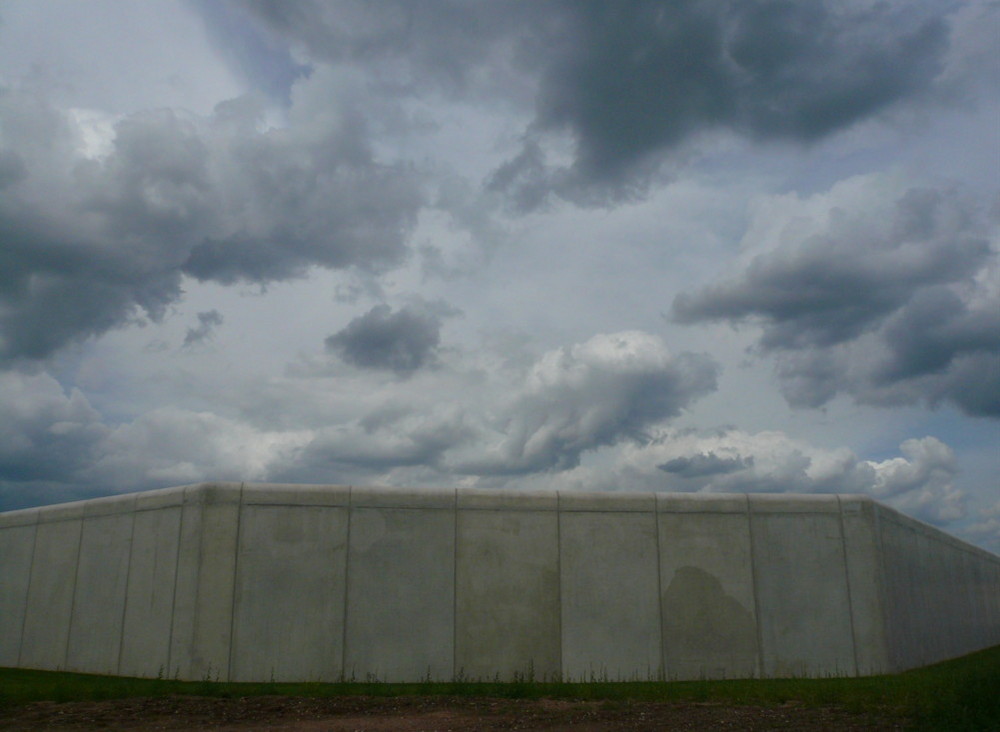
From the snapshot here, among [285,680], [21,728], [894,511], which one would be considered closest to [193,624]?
[285,680]

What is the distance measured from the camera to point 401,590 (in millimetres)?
20672

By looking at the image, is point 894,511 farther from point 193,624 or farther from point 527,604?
point 193,624

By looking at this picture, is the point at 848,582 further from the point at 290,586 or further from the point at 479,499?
the point at 290,586

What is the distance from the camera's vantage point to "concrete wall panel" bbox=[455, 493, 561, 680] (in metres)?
20.6

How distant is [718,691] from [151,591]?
1349 centimetres


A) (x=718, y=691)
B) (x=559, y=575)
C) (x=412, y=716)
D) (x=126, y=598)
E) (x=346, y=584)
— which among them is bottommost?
(x=412, y=716)

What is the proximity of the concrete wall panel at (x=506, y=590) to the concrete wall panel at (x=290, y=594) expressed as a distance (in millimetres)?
2894

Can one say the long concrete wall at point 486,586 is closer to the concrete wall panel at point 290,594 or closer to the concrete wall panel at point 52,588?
the concrete wall panel at point 290,594

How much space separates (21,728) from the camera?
13.2 metres

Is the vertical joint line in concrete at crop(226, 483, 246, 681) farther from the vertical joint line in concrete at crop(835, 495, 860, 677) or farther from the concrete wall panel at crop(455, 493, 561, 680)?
the vertical joint line in concrete at crop(835, 495, 860, 677)

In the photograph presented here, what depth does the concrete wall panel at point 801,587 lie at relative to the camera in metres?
21.6

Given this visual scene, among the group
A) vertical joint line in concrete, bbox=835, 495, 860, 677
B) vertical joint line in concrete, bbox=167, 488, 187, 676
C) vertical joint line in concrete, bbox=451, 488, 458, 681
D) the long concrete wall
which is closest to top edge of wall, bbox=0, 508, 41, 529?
the long concrete wall

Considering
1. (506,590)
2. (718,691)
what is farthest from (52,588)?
(718,691)

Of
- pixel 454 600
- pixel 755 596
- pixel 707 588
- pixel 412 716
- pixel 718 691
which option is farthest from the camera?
pixel 755 596
